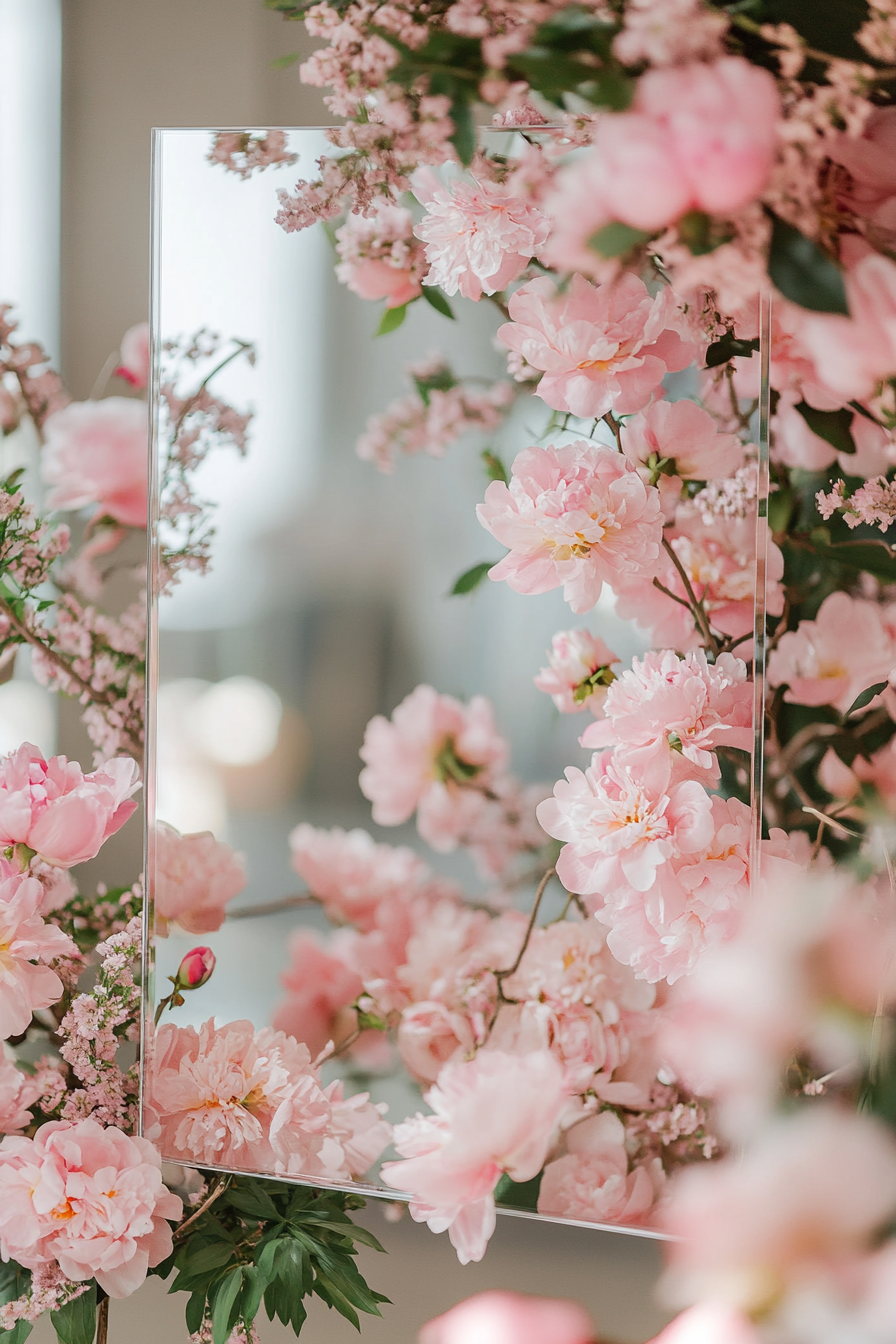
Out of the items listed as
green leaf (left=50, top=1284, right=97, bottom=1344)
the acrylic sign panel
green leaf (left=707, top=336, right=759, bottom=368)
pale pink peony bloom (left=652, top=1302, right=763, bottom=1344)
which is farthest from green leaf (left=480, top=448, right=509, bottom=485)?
green leaf (left=50, top=1284, right=97, bottom=1344)

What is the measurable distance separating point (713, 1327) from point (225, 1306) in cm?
29

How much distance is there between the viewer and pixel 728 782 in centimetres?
55

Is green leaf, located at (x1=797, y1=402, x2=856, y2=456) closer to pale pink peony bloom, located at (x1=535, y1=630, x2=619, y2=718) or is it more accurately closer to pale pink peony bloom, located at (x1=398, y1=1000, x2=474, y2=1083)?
pale pink peony bloom, located at (x1=535, y1=630, x2=619, y2=718)

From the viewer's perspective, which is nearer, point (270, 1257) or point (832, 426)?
point (832, 426)

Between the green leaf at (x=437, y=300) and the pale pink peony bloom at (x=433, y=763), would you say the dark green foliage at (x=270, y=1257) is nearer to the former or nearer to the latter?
the pale pink peony bloom at (x=433, y=763)

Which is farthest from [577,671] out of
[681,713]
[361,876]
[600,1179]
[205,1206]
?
[205,1206]

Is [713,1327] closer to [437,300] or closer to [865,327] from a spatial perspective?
[865,327]

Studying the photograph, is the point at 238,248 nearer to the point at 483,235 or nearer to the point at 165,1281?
the point at 483,235

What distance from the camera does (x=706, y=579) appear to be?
0.56 m

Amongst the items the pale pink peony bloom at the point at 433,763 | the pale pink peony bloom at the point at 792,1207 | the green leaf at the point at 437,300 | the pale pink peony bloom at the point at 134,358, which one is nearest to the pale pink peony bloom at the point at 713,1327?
the pale pink peony bloom at the point at 792,1207

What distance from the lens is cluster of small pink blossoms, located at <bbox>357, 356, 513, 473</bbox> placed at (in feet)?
1.88

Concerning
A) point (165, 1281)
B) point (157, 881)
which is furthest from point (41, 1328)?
point (157, 881)

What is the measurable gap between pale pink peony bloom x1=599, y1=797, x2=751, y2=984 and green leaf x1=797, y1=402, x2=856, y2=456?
18 centimetres

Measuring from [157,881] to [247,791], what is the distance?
3.0 inches
